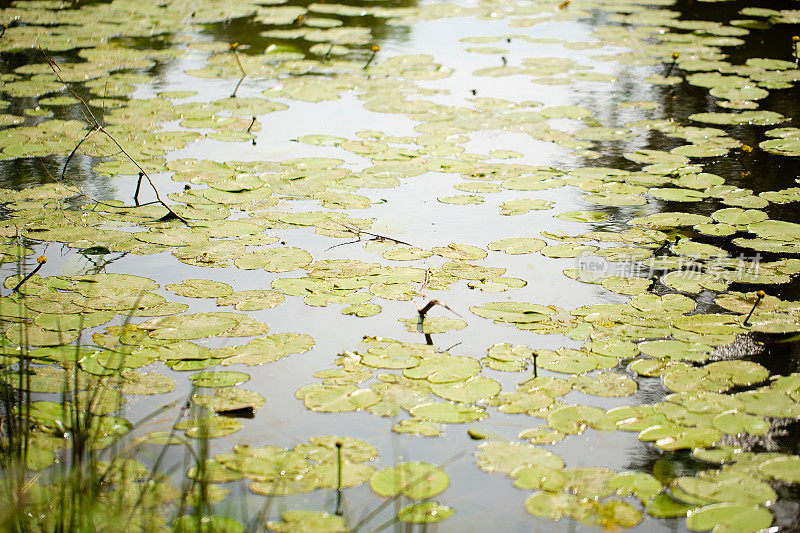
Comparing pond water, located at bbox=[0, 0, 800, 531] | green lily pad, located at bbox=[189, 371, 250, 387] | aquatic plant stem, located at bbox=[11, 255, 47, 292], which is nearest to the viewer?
pond water, located at bbox=[0, 0, 800, 531]

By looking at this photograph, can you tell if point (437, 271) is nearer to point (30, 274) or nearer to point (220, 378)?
point (220, 378)

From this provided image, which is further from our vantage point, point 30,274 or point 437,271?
point 437,271

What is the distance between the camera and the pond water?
191 cm

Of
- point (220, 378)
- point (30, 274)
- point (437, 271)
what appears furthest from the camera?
point (437, 271)

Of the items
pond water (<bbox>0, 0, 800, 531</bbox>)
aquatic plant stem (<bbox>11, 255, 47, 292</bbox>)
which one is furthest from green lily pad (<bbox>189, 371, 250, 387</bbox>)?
aquatic plant stem (<bbox>11, 255, 47, 292</bbox>)

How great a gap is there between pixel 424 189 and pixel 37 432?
2.06 m

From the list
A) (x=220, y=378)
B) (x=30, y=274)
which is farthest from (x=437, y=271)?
(x=30, y=274)

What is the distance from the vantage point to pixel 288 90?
5.03 metres

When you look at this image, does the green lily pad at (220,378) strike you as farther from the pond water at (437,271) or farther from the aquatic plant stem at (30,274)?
the aquatic plant stem at (30,274)

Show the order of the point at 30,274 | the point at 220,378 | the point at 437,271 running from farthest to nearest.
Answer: the point at 437,271
the point at 30,274
the point at 220,378

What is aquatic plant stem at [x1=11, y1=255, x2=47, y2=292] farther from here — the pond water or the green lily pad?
the green lily pad

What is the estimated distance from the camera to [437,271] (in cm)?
286

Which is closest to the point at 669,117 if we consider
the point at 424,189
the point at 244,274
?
the point at 424,189

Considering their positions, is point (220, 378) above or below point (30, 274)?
below
